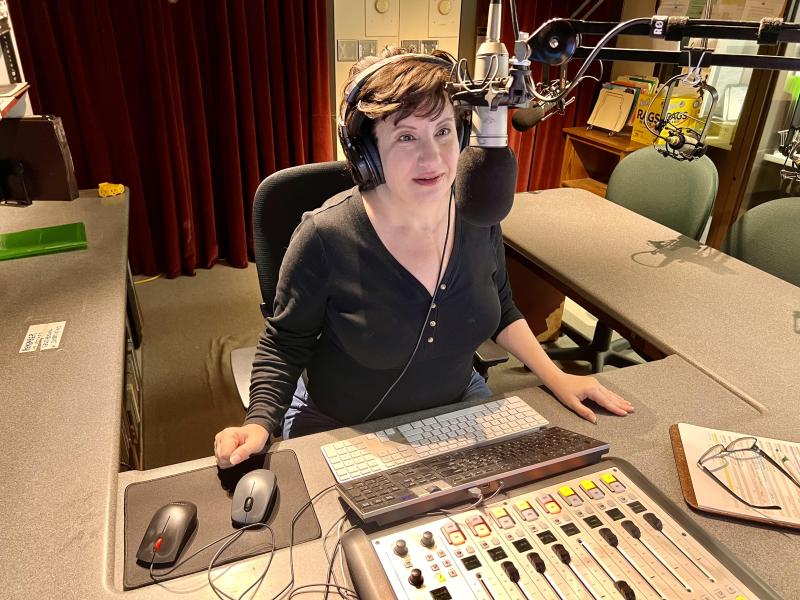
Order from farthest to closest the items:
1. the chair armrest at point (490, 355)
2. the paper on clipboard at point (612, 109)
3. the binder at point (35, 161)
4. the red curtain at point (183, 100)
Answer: the paper on clipboard at point (612, 109) → the red curtain at point (183, 100) → the binder at point (35, 161) → the chair armrest at point (490, 355)

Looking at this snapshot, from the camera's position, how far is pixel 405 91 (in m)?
0.94

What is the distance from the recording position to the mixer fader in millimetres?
688

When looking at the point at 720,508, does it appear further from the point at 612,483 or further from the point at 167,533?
the point at 167,533

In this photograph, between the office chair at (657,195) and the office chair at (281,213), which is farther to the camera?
the office chair at (657,195)

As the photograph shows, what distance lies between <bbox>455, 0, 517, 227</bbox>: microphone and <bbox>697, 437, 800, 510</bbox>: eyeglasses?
0.54m

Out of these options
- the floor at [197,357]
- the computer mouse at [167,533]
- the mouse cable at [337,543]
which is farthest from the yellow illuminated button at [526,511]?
the floor at [197,357]

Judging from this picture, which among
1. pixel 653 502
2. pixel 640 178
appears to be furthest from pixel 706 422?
pixel 640 178

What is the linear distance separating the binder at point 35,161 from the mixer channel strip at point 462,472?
1.57 m

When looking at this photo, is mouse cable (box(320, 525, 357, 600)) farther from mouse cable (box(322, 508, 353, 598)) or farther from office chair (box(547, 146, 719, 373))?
office chair (box(547, 146, 719, 373))

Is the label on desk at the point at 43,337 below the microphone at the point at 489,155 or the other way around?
below

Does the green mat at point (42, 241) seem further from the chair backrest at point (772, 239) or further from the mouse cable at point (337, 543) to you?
the chair backrest at point (772, 239)

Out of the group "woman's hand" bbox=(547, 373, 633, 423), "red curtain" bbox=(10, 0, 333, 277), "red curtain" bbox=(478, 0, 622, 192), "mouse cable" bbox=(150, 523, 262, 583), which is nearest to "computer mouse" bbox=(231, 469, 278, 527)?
"mouse cable" bbox=(150, 523, 262, 583)

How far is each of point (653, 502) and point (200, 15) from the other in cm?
265

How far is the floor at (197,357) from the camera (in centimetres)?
205
